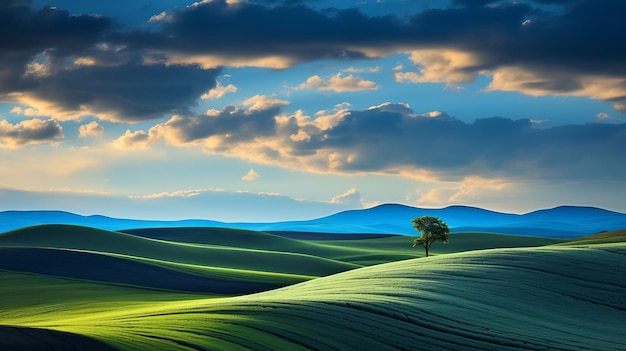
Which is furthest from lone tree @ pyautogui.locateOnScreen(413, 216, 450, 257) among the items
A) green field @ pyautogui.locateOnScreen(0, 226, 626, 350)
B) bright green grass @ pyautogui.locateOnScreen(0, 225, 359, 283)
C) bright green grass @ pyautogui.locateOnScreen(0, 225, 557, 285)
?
green field @ pyautogui.locateOnScreen(0, 226, 626, 350)

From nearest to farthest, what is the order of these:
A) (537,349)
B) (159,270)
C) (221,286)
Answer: (537,349), (221,286), (159,270)

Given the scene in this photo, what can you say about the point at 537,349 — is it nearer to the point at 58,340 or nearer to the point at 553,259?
the point at 58,340

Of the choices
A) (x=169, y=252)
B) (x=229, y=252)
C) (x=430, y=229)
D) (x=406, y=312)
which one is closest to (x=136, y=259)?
(x=169, y=252)

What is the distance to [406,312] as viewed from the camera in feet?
81.3

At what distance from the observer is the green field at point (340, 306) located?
2097 cm

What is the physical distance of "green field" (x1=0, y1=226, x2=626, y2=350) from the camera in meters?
21.0

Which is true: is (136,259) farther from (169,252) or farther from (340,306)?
(340,306)

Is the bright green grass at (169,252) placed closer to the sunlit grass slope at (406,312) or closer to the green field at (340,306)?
the green field at (340,306)

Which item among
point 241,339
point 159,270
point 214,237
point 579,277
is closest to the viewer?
point 241,339

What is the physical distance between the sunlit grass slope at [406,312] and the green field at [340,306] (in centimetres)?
7

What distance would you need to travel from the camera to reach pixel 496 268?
1480 inches

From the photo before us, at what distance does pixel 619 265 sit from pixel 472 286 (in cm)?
1259

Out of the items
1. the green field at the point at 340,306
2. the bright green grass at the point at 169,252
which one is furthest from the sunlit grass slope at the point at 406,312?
the bright green grass at the point at 169,252

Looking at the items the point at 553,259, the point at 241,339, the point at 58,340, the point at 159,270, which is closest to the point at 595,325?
the point at 553,259
